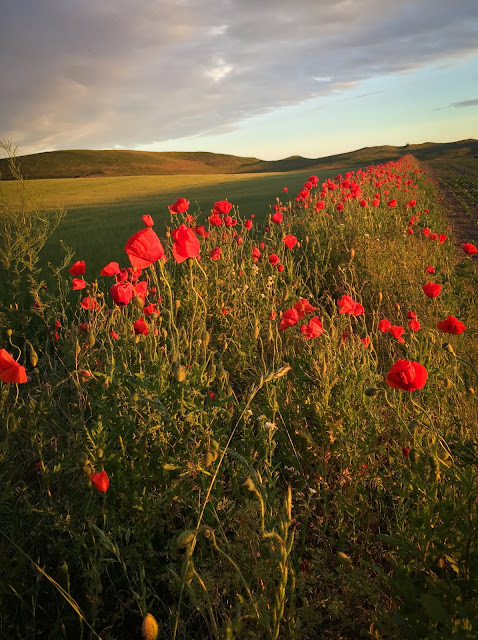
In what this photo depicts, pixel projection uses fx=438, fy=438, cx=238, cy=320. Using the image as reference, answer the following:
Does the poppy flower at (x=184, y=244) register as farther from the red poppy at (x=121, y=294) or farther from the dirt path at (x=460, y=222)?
the dirt path at (x=460, y=222)

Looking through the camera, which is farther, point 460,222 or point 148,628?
point 460,222

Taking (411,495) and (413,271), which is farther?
(413,271)

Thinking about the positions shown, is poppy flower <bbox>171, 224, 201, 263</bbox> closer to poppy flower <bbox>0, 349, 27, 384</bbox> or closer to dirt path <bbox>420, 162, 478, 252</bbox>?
poppy flower <bbox>0, 349, 27, 384</bbox>

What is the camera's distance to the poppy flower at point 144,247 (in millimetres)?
1682

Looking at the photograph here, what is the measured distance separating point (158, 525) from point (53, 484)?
0.59m

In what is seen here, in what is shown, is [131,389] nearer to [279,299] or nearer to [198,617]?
[198,617]

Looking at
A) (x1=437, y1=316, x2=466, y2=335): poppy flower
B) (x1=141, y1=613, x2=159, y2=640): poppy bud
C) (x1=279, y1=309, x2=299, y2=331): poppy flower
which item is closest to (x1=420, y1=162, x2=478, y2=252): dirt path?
(x1=437, y1=316, x2=466, y2=335): poppy flower

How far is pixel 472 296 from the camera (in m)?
3.46

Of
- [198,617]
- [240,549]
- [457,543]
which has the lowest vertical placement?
[198,617]

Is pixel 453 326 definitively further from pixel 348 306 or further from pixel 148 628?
pixel 148 628

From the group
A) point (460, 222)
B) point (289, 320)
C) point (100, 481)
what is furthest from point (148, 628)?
point (460, 222)

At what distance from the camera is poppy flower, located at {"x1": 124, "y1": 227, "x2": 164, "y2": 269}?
1.68m

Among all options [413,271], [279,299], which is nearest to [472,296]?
[413,271]

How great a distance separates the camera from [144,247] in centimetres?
170
